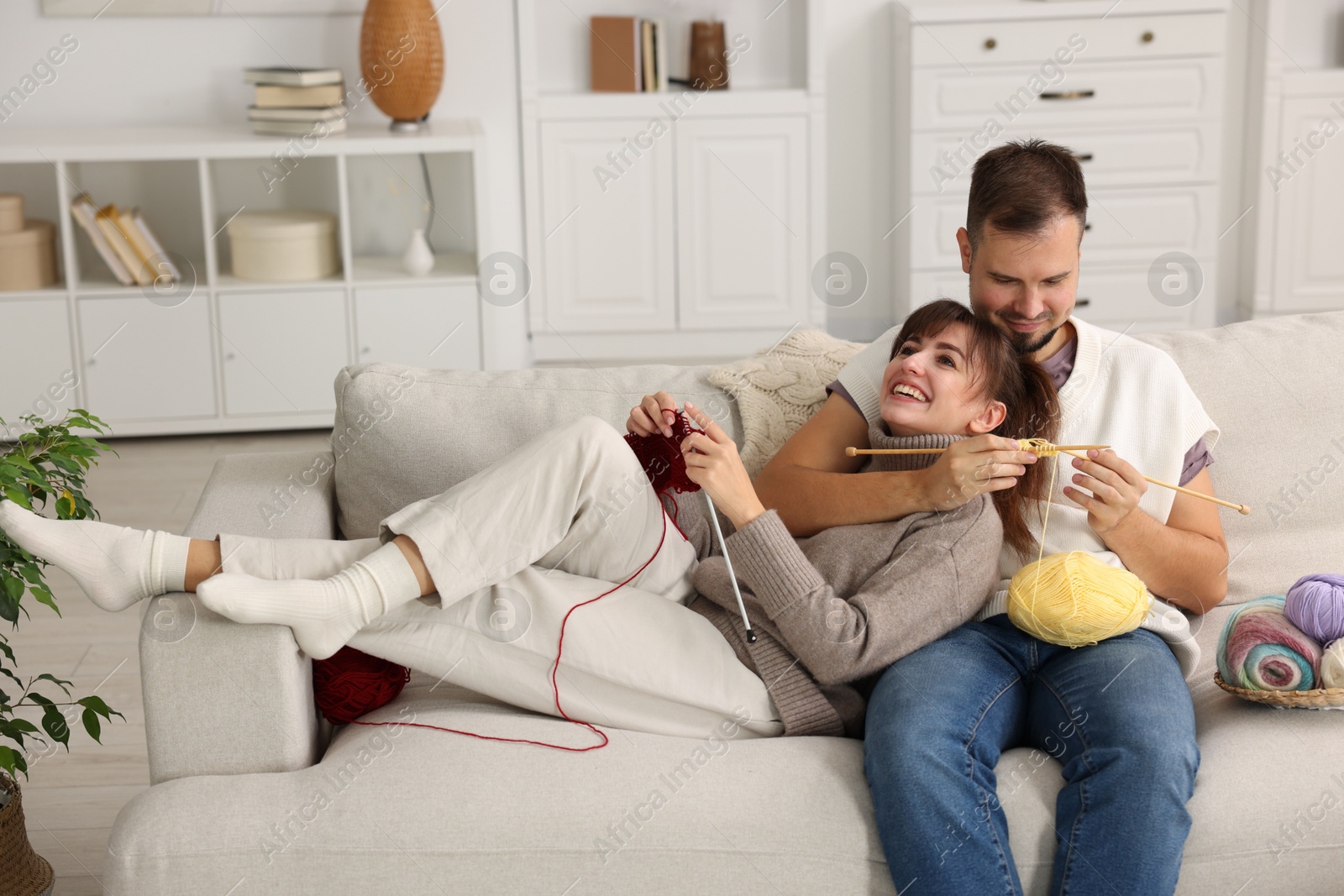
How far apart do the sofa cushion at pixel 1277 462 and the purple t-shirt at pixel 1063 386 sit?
0.08 meters

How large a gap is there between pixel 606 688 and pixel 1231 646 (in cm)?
72

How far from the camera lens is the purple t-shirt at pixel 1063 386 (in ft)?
5.57

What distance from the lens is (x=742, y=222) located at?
14.1 ft

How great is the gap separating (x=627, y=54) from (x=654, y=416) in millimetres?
2840

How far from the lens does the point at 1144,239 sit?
4289 mm

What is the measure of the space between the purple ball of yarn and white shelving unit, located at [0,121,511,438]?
268cm

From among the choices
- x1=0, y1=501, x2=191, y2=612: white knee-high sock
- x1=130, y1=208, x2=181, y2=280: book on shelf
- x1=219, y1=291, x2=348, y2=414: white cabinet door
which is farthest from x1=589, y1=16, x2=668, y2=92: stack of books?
x1=0, y1=501, x2=191, y2=612: white knee-high sock

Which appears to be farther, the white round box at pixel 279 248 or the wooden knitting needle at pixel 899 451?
the white round box at pixel 279 248

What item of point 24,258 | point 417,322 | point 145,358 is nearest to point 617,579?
point 417,322

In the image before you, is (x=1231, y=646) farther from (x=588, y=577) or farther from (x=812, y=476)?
(x=588, y=577)

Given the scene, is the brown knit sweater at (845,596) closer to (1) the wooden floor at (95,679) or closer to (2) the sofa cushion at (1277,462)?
(2) the sofa cushion at (1277,462)

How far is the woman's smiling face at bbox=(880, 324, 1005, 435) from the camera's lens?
65.1 inches

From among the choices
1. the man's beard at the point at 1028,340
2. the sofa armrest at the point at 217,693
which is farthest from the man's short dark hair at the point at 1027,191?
the sofa armrest at the point at 217,693

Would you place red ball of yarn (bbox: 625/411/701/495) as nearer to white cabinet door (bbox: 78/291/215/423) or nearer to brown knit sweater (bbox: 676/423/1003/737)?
brown knit sweater (bbox: 676/423/1003/737)
